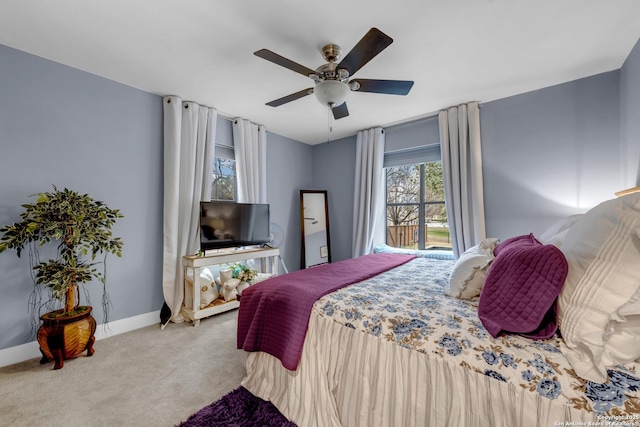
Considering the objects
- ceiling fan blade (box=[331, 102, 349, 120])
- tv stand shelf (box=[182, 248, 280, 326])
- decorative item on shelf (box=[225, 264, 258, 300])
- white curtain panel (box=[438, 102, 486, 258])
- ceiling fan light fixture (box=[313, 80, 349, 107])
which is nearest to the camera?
ceiling fan light fixture (box=[313, 80, 349, 107])

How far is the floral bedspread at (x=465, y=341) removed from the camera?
2.55ft

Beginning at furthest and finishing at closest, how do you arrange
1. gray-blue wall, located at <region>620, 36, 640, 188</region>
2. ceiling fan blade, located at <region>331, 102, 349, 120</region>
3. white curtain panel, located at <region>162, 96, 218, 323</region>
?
white curtain panel, located at <region>162, 96, 218, 323</region>, ceiling fan blade, located at <region>331, 102, 349, 120</region>, gray-blue wall, located at <region>620, 36, 640, 188</region>

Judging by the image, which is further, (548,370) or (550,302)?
(550,302)

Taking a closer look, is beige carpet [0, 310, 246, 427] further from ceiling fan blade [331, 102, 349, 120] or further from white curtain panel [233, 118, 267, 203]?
ceiling fan blade [331, 102, 349, 120]

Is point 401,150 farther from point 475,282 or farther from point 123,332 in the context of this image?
point 123,332

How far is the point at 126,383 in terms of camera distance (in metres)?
1.75

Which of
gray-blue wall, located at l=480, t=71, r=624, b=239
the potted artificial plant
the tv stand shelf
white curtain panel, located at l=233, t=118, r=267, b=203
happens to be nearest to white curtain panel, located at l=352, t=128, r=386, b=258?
gray-blue wall, located at l=480, t=71, r=624, b=239

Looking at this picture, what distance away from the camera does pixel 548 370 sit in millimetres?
855

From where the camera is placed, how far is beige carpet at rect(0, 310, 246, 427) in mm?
1470

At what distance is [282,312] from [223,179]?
101 inches

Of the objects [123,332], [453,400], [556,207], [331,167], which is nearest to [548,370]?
[453,400]

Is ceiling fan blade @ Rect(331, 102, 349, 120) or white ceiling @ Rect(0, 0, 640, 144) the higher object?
white ceiling @ Rect(0, 0, 640, 144)

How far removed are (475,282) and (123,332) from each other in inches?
127

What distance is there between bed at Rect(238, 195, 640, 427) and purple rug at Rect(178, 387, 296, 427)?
0.05 metres
